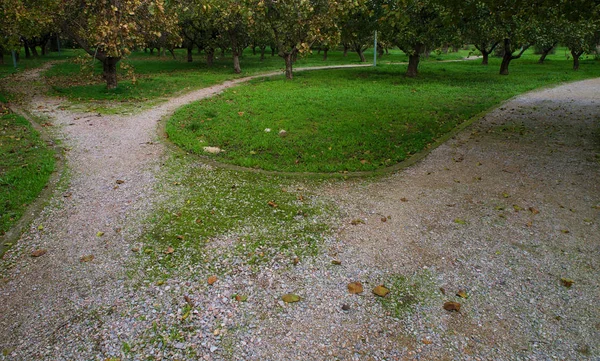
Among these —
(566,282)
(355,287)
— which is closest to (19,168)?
(355,287)

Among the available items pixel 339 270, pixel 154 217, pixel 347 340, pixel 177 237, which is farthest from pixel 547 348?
pixel 154 217

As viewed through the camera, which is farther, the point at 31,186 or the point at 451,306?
the point at 31,186

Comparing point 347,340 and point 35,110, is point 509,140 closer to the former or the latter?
point 347,340

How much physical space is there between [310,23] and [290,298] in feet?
12.8

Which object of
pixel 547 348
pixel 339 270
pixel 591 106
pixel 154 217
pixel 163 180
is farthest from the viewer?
pixel 591 106

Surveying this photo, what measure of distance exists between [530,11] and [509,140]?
3.39m

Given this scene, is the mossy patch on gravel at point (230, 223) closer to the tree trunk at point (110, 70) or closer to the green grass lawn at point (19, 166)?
the green grass lawn at point (19, 166)

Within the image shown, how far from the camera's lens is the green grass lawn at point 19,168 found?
534cm

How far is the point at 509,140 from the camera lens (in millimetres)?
8812

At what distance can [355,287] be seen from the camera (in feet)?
12.4

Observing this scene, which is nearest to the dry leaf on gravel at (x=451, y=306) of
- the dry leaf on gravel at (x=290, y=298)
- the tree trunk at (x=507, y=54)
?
the dry leaf on gravel at (x=290, y=298)

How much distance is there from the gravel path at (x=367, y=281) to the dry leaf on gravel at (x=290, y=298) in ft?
0.22

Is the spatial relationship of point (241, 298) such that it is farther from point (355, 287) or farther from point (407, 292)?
point (407, 292)

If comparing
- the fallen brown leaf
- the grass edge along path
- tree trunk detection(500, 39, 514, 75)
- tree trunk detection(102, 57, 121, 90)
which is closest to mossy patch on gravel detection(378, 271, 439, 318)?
the fallen brown leaf
